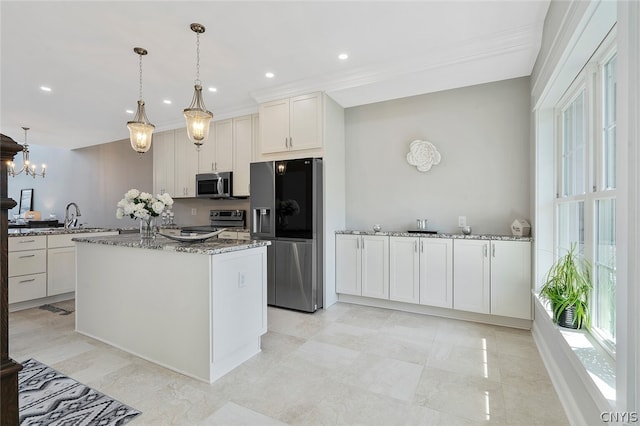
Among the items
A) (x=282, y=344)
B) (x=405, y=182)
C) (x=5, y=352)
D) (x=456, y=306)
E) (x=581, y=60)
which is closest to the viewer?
(x=5, y=352)

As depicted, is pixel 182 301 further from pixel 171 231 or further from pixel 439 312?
pixel 171 231

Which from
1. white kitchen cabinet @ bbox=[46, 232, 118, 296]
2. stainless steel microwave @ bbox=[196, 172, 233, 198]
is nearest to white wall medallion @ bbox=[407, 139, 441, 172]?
stainless steel microwave @ bbox=[196, 172, 233, 198]

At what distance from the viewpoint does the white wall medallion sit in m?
3.60

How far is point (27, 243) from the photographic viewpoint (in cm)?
365

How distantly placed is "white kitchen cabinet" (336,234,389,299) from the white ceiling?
1764 mm

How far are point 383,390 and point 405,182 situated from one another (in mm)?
2489

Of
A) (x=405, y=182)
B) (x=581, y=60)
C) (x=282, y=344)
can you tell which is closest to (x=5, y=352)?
(x=282, y=344)

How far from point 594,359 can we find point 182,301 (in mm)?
2484

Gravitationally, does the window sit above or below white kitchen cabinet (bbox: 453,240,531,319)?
above

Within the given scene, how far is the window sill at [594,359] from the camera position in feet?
4.23

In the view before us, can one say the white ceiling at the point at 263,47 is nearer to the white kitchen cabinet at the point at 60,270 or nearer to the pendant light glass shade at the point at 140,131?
the pendant light glass shade at the point at 140,131

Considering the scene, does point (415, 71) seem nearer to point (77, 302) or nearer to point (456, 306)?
point (456, 306)

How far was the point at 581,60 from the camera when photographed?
1.81 m

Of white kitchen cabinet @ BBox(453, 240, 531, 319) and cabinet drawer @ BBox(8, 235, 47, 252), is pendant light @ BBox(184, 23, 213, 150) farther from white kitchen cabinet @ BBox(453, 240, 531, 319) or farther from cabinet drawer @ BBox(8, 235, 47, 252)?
cabinet drawer @ BBox(8, 235, 47, 252)
